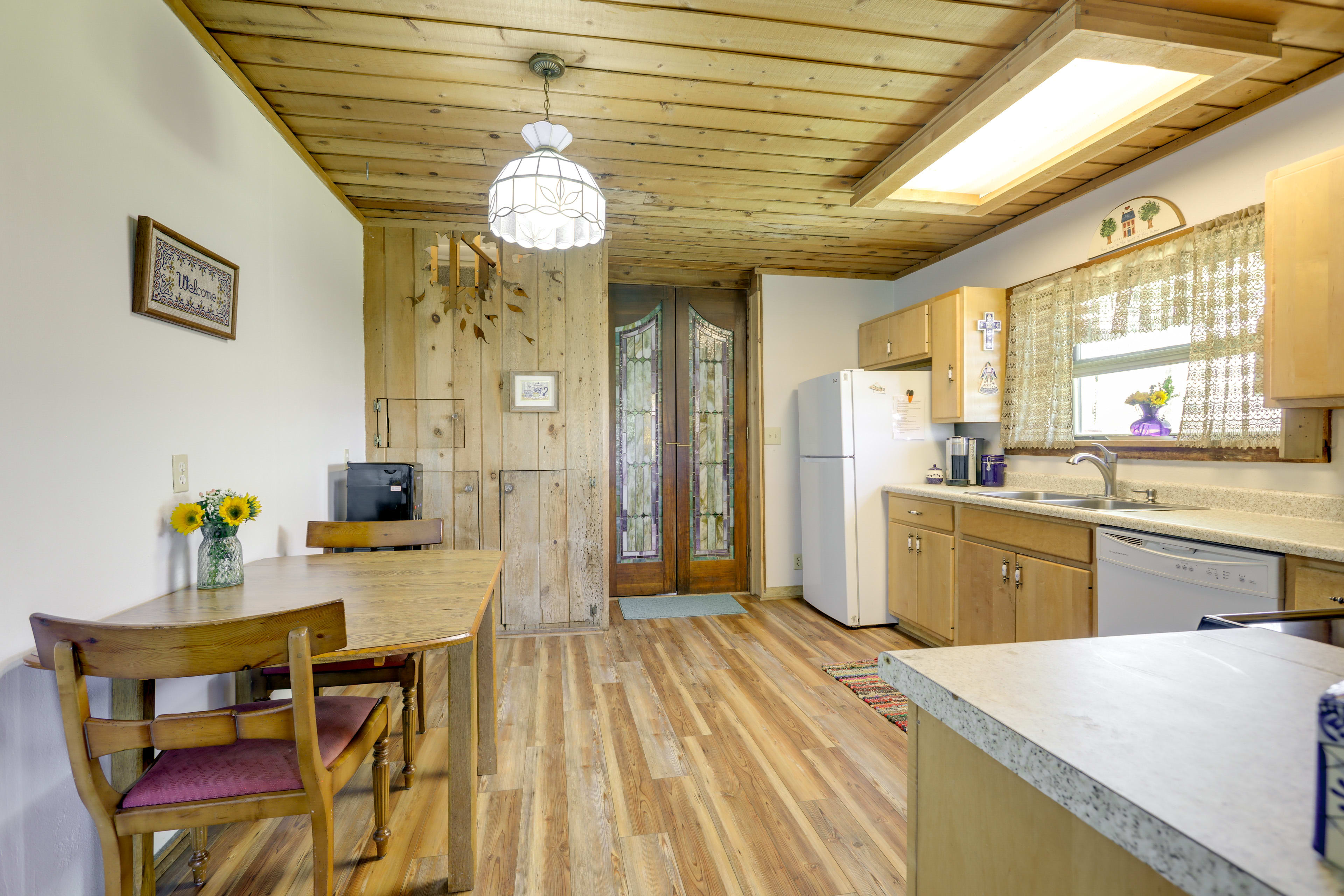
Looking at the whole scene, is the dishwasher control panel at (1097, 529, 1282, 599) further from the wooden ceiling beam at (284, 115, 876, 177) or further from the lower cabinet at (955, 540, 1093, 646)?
the wooden ceiling beam at (284, 115, 876, 177)

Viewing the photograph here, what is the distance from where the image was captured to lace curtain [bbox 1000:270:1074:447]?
3229 millimetres

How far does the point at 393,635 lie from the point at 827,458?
313 centimetres

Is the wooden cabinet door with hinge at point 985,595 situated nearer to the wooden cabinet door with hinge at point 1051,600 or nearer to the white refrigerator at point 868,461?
the wooden cabinet door with hinge at point 1051,600

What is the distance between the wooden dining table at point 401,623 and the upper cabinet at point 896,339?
300cm

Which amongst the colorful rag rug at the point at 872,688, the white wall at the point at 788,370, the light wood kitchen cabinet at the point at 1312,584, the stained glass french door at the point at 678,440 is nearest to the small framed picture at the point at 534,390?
the stained glass french door at the point at 678,440

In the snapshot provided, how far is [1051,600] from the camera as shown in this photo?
2.59 m

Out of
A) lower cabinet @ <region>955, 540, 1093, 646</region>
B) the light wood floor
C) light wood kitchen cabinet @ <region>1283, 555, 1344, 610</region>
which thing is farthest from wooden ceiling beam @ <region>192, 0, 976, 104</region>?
the light wood floor

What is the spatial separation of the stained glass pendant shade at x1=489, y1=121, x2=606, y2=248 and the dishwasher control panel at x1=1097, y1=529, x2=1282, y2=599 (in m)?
2.15

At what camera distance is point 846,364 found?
4734 mm

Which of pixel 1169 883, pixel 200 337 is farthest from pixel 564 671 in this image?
pixel 1169 883

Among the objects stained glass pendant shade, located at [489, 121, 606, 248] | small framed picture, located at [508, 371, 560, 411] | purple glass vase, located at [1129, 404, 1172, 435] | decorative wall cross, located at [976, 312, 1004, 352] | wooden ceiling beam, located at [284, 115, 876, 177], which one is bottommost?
purple glass vase, located at [1129, 404, 1172, 435]

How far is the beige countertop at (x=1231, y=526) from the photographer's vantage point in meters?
1.73

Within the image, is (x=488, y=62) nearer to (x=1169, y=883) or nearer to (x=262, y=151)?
(x=262, y=151)

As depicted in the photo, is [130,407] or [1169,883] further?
[130,407]
